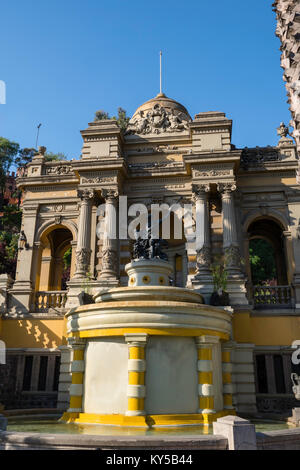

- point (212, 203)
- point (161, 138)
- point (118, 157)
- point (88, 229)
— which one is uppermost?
point (161, 138)

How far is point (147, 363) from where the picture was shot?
42.0 feet

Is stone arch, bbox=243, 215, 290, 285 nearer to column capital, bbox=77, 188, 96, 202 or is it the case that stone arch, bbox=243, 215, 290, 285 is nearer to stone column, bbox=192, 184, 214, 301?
stone column, bbox=192, 184, 214, 301

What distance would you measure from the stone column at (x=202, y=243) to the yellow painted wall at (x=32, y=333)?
24.2ft

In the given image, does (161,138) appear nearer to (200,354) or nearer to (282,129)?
(282,129)

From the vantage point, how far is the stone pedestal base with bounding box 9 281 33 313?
2292cm

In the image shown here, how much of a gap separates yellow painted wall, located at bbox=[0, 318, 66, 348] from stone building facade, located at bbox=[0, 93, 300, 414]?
0.05 meters

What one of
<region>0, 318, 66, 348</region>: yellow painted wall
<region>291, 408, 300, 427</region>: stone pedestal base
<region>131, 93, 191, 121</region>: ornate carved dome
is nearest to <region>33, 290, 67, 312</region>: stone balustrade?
<region>0, 318, 66, 348</region>: yellow painted wall

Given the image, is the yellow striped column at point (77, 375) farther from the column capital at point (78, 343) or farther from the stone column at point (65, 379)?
the stone column at point (65, 379)

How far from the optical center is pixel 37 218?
85.2 ft

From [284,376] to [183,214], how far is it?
1032 cm

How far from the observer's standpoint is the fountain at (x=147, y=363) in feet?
41.0

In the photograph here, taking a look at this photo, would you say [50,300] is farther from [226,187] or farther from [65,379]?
[226,187]

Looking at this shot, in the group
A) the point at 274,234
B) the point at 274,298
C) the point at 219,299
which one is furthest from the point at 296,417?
the point at 274,234
